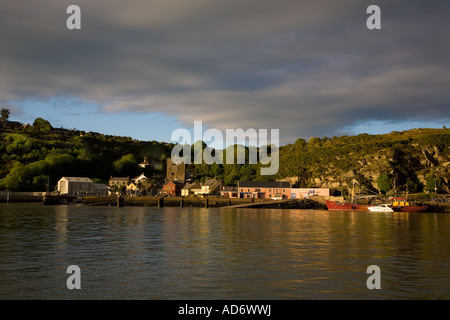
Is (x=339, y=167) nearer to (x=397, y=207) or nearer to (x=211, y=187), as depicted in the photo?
(x=211, y=187)

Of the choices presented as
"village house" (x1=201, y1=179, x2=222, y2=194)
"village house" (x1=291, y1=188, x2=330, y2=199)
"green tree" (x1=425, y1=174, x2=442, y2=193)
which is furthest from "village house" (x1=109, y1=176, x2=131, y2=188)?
"green tree" (x1=425, y1=174, x2=442, y2=193)

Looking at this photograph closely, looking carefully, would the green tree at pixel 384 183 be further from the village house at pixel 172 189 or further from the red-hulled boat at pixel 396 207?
the village house at pixel 172 189

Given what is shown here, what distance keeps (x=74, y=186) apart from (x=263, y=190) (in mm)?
80711

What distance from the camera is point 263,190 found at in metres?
134

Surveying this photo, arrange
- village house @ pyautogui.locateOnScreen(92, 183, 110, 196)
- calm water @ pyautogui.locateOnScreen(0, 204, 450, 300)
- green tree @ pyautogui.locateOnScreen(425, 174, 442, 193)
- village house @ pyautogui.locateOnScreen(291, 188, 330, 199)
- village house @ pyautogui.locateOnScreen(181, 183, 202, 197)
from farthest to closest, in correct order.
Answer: village house @ pyautogui.locateOnScreen(92, 183, 110, 196), village house @ pyautogui.locateOnScreen(181, 183, 202, 197), village house @ pyautogui.locateOnScreen(291, 188, 330, 199), green tree @ pyautogui.locateOnScreen(425, 174, 442, 193), calm water @ pyautogui.locateOnScreen(0, 204, 450, 300)

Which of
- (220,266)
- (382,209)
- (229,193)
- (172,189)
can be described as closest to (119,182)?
(172,189)

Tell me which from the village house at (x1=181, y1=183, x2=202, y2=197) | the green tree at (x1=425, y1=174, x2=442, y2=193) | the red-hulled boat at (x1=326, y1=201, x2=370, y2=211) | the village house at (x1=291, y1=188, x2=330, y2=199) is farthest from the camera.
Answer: the village house at (x1=181, y1=183, x2=202, y2=197)

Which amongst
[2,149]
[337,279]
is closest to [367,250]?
[337,279]

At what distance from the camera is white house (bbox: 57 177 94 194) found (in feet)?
518

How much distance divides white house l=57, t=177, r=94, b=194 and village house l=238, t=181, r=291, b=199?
2758 inches

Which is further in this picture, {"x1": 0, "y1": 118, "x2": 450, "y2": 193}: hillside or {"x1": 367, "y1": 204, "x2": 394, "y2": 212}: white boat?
{"x1": 0, "y1": 118, "x2": 450, "y2": 193}: hillside

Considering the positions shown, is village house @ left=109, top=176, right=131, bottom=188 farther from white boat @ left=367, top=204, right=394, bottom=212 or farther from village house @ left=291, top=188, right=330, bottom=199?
white boat @ left=367, top=204, right=394, bottom=212

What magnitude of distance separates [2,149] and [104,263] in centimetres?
18844

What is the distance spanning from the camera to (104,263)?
76.6 feet
